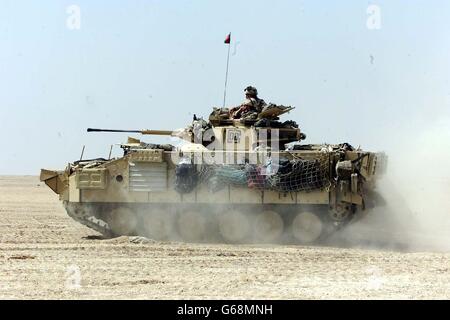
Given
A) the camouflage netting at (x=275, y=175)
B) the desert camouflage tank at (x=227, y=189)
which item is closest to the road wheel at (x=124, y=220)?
the desert camouflage tank at (x=227, y=189)

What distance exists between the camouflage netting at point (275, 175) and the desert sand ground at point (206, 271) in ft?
4.96

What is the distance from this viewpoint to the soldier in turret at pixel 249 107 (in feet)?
68.3

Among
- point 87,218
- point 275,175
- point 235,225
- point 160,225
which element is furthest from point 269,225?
point 87,218

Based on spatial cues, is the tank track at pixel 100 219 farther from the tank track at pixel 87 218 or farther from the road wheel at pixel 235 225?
the road wheel at pixel 235 225

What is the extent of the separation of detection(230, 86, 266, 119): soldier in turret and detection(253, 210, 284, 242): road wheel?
8.66ft

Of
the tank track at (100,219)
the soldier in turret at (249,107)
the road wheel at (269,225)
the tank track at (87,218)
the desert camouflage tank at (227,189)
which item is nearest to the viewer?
the desert camouflage tank at (227,189)

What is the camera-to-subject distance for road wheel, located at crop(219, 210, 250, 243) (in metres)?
19.7

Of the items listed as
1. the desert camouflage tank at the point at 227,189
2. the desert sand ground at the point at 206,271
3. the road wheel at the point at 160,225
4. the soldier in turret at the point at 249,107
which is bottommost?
the desert sand ground at the point at 206,271

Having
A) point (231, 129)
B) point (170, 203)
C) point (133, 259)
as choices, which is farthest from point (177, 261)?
point (231, 129)

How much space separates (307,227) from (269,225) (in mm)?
914

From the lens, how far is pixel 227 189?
19.5 m

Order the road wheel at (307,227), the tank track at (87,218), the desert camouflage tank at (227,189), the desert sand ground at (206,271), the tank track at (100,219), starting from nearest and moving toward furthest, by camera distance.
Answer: the desert sand ground at (206,271), the desert camouflage tank at (227,189), the road wheel at (307,227), the tank track at (100,219), the tank track at (87,218)

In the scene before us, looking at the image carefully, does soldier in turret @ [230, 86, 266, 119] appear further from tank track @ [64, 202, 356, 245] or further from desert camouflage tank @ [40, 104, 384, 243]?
tank track @ [64, 202, 356, 245]

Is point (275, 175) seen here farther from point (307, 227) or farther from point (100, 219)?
point (100, 219)
